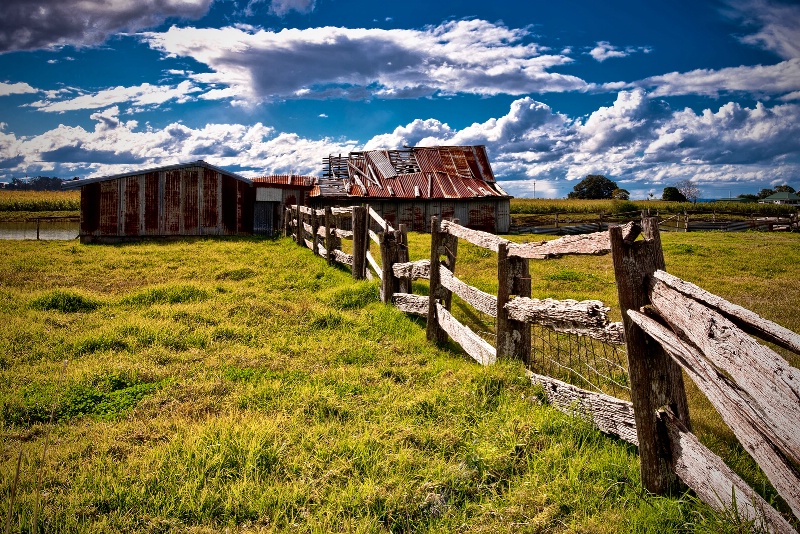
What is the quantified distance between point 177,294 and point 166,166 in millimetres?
16247

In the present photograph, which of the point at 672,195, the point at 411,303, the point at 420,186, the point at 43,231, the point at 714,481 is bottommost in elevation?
the point at 714,481

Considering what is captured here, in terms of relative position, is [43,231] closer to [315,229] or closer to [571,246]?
[315,229]

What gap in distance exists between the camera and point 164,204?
2352 cm

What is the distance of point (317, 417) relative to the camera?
4465 mm

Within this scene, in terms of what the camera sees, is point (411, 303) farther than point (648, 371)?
Yes

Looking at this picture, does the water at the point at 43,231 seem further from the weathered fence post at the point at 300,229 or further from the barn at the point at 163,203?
the weathered fence post at the point at 300,229

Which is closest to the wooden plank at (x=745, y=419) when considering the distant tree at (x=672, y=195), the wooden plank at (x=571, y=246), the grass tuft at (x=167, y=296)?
the wooden plank at (x=571, y=246)

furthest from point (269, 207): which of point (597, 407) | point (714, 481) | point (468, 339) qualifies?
point (714, 481)

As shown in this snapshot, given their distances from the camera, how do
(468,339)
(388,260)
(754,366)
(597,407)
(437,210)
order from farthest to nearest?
(437,210) → (388,260) → (468,339) → (597,407) → (754,366)

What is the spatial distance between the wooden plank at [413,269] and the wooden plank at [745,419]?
453 cm

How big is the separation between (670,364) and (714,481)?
70cm

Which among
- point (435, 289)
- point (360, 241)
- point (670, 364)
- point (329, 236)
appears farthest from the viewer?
point (329, 236)

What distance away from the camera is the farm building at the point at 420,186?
32.5m

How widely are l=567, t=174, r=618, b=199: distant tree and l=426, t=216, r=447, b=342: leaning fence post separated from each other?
112 m
